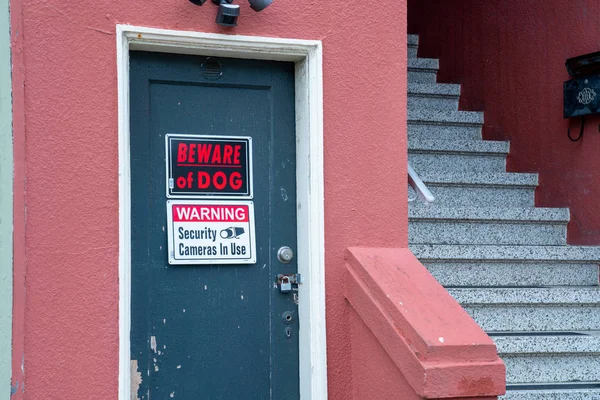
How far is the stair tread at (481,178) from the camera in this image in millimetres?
5988

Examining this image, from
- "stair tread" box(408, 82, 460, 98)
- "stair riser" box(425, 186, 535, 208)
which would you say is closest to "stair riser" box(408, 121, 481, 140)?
"stair tread" box(408, 82, 460, 98)

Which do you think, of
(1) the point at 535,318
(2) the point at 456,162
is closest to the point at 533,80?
(2) the point at 456,162

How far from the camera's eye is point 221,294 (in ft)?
13.3

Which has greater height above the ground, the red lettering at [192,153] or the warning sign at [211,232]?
the red lettering at [192,153]

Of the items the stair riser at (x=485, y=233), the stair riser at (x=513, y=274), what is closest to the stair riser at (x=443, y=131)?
the stair riser at (x=485, y=233)

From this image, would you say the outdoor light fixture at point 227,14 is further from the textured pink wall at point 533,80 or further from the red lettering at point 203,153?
the textured pink wall at point 533,80

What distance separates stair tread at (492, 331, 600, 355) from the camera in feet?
15.1

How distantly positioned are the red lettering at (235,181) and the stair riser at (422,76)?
3.54 meters

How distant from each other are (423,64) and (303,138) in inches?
141

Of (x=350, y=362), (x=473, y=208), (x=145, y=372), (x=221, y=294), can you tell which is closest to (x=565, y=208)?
(x=473, y=208)

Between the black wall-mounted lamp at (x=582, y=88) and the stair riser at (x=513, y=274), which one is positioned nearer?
the stair riser at (x=513, y=274)

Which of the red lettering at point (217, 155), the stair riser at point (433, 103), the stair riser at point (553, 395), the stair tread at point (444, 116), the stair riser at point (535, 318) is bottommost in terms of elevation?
the stair riser at point (553, 395)

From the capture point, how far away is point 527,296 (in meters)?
5.05

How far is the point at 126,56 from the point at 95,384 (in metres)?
1.54
